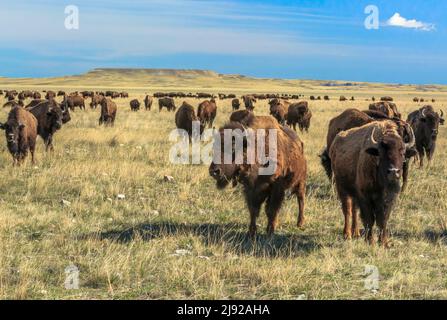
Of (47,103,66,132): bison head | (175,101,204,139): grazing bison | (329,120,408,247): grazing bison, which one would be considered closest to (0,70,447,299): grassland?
(329,120,408,247): grazing bison

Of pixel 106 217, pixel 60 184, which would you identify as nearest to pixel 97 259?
pixel 106 217

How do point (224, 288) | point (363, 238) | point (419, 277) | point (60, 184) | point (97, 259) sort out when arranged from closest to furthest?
point (224, 288) < point (419, 277) < point (97, 259) < point (363, 238) < point (60, 184)

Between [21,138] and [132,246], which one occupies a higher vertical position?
[21,138]

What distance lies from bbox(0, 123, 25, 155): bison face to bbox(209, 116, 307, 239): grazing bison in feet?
26.1

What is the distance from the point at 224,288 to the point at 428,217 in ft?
17.5

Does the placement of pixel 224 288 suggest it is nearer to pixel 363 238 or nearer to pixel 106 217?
pixel 363 238

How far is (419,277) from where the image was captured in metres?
5.90

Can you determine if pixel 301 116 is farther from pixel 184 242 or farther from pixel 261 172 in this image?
pixel 184 242

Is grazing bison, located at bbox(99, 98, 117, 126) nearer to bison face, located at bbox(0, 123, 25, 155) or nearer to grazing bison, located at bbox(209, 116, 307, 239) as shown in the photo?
bison face, located at bbox(0, 123, 25, 155)

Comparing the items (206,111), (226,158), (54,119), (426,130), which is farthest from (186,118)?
(226,158)

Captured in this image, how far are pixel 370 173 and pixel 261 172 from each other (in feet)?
5.02

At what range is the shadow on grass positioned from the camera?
7004 mm

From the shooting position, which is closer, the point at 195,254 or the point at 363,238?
the point at 195,254

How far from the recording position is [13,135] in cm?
1338
